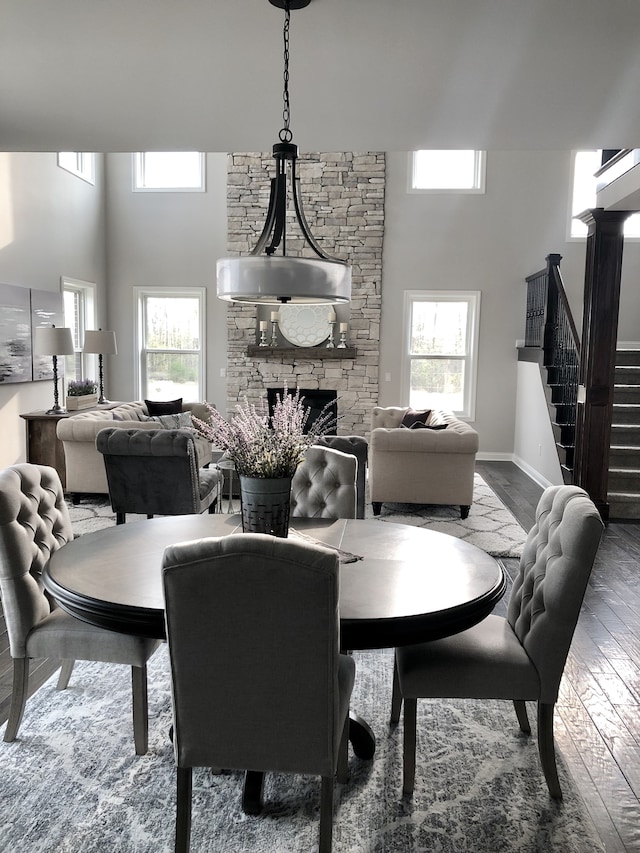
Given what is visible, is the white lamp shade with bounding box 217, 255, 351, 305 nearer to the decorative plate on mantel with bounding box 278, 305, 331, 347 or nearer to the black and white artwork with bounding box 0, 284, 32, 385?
the black and white artwork with bounding box 0, 284, 32, 385

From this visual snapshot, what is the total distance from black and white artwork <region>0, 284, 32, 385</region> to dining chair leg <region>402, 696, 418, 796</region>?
550 cm

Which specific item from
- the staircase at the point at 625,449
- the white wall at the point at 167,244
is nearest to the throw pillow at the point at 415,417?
the staircase at the point at 625,449

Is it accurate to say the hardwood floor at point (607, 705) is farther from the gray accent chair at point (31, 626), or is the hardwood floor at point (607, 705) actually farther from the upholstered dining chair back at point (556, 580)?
the gray accent chair at point (31, 626)

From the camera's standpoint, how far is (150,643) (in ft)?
7.85

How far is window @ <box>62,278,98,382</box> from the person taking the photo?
27.0 ft

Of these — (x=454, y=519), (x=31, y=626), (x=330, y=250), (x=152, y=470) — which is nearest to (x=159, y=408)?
(x=152, y=470)

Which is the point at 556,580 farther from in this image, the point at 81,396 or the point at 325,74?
the point at 81,396

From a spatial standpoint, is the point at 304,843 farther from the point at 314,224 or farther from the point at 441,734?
the point at 314,224

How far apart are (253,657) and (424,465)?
4330mm

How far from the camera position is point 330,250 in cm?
884

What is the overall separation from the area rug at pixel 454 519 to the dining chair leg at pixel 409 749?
104 inches

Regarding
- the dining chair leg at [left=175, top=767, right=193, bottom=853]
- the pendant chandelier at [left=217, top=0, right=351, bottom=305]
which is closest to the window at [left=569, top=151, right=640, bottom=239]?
the pendant chandelier at [left=217, top=0, right=351, bottom=305]

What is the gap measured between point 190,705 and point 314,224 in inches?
304

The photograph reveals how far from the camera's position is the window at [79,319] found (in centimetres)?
823
